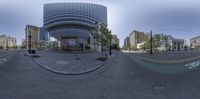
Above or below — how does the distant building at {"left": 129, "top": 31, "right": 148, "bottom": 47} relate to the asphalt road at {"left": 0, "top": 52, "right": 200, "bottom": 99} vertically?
above

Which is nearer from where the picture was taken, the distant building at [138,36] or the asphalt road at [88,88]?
the asphalt road at [88,88]

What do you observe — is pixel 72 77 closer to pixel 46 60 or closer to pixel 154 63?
pixel 46 60

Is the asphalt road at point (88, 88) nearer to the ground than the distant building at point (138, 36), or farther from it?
nearer to the ground

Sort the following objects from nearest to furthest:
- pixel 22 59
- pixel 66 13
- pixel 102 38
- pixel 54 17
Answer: pixel 54 17, pixel 66 13, pixel 22 59, pixel 102 38

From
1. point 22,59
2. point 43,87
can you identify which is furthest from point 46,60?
point 43,87

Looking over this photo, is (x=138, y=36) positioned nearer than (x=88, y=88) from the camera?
No

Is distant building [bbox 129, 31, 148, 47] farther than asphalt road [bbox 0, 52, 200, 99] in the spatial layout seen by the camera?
Yes

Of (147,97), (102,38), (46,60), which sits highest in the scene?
(102,38)

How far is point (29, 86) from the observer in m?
5.73

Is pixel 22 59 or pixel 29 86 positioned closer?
pixel 29 86

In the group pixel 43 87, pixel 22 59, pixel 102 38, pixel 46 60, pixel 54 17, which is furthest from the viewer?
pixel 102 38

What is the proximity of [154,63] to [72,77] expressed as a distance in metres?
5.77

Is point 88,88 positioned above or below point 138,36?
below

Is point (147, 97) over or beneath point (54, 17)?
beneath
